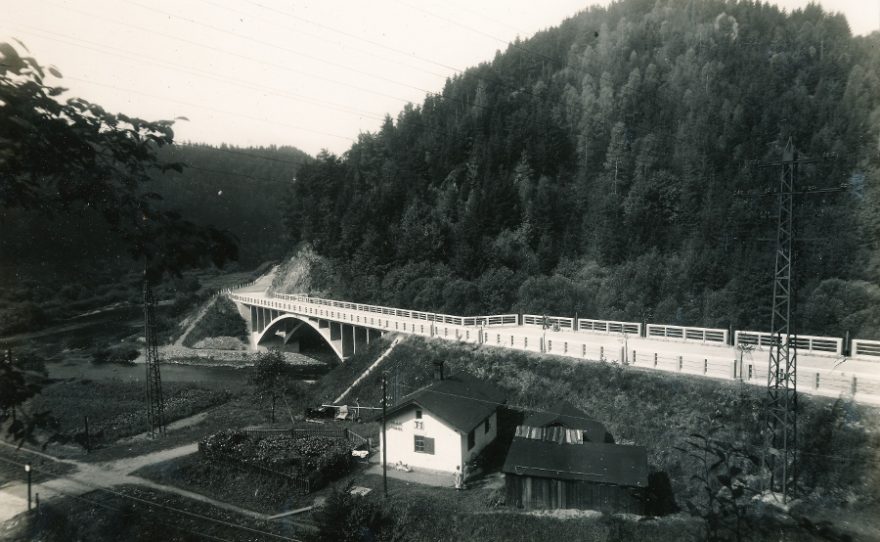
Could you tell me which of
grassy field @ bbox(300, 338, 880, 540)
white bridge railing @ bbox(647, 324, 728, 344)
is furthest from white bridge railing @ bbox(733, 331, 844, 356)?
grassy field @ bbox(300, 338, 880, 540)

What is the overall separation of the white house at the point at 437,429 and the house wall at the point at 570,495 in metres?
4.02

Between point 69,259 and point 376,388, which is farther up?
point 69,259

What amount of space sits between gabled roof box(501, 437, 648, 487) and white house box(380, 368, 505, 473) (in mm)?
3384

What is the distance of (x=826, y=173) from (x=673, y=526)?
53.6 metres

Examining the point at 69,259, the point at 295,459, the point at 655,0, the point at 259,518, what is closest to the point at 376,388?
the point at 295,459

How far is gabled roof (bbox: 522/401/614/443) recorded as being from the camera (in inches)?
1000

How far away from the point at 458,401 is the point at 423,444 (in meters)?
2.85

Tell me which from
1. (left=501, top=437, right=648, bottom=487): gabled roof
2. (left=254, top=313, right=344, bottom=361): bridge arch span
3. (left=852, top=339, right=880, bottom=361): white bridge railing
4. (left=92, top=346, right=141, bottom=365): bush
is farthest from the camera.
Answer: (left=254, top=313, right=344, bottom=361): bridge arch span

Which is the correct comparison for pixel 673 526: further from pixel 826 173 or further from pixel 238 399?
pixel 826 173

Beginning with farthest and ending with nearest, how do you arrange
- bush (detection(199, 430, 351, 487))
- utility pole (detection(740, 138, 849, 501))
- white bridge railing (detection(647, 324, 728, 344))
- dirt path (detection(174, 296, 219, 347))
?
dirt path (detection(174, 296, 219, 347)) < white bridge railing (detection(647, 324, 728, 344)) < bush (detection(199, 430, 351, 487)) < utility pole (detection(740, 138, 849, 501))

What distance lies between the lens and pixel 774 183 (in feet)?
193

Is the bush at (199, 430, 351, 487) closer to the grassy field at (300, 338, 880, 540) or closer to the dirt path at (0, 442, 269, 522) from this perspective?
the dirt path at (0, 442, 269, 522)

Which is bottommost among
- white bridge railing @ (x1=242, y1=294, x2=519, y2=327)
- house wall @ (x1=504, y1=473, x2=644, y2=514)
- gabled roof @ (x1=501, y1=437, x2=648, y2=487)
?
house wall @ (x1=504, y1=473, x2=644, y2=514)

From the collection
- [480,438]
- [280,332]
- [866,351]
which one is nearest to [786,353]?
[866,351]
